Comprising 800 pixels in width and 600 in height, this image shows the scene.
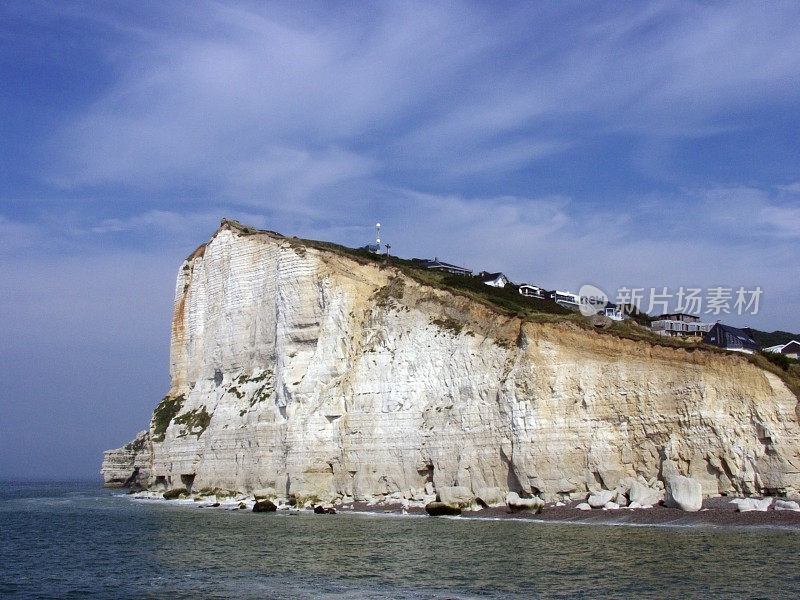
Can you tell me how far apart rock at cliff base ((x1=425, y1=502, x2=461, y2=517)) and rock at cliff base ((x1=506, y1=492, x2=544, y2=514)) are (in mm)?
2166

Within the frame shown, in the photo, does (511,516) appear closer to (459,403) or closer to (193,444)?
(459,403)

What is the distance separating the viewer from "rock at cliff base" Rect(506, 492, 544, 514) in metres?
31.8

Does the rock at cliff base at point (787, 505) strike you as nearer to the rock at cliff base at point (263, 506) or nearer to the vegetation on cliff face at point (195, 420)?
the rock at cliff base at point (263, 506)

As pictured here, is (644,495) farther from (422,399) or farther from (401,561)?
(401,561)

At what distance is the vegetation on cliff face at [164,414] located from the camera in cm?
5325

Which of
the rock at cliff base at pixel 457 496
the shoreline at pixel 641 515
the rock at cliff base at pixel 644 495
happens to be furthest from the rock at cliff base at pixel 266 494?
the rock at cliff base at pixel 644 495

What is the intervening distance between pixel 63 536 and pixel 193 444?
648 inches

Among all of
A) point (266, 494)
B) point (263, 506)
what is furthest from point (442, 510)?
point (266, 494)

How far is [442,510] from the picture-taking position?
109ft

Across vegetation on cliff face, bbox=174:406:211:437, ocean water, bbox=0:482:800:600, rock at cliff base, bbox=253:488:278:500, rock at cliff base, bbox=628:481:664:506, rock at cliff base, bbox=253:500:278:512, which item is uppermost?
vegetation on cliff face, bbox=174:406:211:437

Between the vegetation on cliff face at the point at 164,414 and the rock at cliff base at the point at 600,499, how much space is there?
30606mm

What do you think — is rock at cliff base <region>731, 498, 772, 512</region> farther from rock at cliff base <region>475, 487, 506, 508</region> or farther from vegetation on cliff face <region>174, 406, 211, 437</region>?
vegetation on cliff face <region>174, 406, 211, 437</region>

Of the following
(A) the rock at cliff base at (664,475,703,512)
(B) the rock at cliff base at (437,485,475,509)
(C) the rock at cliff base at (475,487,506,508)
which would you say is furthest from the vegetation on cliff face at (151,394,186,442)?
(A) the rock at cliff base at (664,475,703,512)

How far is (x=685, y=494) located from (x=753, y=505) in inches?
88.1
